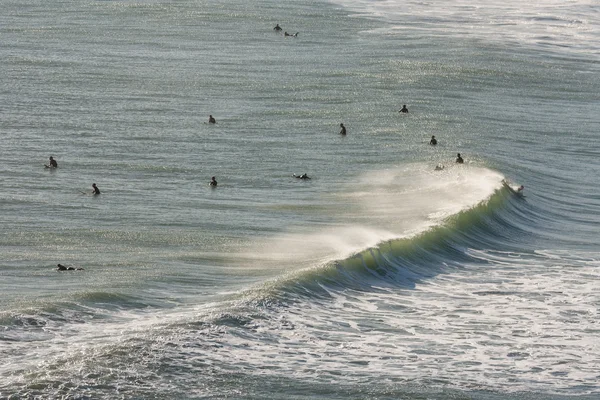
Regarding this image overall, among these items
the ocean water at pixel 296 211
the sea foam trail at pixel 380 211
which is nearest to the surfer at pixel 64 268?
the ocean water at pixel 296 211

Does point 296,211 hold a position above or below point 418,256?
above

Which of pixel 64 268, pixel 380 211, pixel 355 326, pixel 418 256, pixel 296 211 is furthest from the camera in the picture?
pixel 380 211

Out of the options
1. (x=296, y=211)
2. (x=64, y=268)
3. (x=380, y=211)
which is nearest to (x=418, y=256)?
(x=380, y=211)

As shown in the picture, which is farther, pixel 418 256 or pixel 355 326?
pixel 418 256

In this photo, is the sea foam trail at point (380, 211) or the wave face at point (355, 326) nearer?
the wave face at point (355, 326)

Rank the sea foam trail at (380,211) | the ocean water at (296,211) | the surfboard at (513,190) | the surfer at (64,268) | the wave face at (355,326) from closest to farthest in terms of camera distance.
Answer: the wave face at (355,326), the ocean water at (296,211), the surfer at (64,268), the sea foam trail at (380,211), the surfboard at (513,190)

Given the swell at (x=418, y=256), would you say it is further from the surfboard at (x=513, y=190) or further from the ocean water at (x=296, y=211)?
the surfboard at (x=513, y=190)

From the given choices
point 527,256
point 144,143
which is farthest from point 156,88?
point 527,256

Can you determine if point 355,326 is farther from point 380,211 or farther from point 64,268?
point 380,211

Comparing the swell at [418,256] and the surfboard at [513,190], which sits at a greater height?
the surfboard at [513,190]
